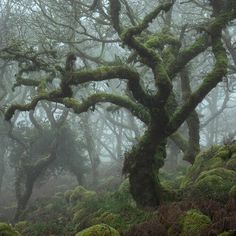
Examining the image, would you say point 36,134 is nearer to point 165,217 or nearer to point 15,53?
→ point 15,53

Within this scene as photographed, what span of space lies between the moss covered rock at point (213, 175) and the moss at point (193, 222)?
176cm

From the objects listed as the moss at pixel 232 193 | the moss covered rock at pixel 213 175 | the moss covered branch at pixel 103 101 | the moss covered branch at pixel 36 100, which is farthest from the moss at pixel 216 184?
the moss covered branch at pixel 36 100

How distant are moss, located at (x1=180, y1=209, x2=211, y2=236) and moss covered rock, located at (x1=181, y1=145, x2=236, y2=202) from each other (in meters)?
1.76

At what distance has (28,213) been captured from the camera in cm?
2069

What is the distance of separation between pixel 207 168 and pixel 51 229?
536 centimetres

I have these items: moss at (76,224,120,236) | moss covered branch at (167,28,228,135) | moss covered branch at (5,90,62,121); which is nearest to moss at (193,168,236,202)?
moss covered branch at (167,28,228,135)

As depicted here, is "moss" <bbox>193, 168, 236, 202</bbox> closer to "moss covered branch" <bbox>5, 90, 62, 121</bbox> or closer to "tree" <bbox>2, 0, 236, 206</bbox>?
"tree" <bbox>2, 0, 236, 206</bbox>

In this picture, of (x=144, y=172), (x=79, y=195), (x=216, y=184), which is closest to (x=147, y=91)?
(x=144, y=172)

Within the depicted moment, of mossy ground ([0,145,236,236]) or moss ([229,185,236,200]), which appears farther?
moss ([229,185,236,200])

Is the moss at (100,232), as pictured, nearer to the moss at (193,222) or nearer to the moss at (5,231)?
the moss at (193,222)

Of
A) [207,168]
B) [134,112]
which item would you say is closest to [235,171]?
[207,168]

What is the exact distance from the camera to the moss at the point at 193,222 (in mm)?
7986

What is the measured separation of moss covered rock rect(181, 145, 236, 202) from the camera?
10.8 meters

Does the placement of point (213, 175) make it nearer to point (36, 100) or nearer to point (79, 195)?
point (36, 100)
